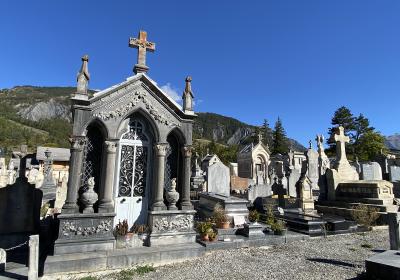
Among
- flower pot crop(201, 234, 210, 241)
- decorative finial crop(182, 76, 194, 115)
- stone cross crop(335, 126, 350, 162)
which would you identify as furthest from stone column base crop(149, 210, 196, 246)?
stone cross crop(335, 126, 350, 162)

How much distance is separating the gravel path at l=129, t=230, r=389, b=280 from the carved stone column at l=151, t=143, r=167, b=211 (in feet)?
5.19

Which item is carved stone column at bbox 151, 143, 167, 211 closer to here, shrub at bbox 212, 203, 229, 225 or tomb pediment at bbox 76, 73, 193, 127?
tomb pediment at bbox 76, 73, 193, 127

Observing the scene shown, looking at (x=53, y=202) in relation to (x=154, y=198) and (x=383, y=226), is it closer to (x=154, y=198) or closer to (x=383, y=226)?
(x=154, y=198)

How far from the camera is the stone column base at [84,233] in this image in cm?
596

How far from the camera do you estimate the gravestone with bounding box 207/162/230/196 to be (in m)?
14.6

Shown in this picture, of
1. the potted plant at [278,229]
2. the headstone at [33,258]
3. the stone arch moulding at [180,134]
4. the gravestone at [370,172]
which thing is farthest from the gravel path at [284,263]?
the gravestone at [370,172]

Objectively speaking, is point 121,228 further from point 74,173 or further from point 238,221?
point 238,221

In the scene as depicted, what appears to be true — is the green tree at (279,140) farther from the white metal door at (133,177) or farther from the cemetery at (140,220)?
the white metal door at (133,177)

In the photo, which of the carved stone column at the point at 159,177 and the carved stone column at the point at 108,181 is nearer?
the carved stone column at the point at 108,181

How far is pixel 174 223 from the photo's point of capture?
286 inches

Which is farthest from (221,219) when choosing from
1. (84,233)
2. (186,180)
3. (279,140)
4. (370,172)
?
(279,140)

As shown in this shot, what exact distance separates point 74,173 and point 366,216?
36.4 feet

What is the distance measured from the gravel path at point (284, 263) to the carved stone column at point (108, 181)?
1.95 metres

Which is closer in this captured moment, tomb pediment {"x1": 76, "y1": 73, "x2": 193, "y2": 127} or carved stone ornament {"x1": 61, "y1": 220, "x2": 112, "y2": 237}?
carved stone ornament {"x1": 61, "y1": 220, "x2": 112, "y2": 237}
